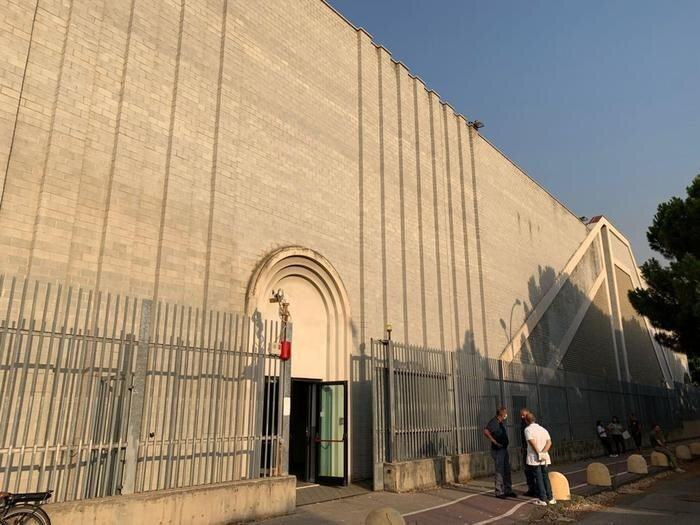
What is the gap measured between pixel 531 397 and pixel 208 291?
12.3 meters

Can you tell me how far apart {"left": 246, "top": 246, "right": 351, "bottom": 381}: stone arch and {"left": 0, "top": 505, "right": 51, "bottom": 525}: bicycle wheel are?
6775 millimetres

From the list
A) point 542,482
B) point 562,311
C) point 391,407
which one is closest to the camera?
point 542,482

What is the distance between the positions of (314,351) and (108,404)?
6.47 m

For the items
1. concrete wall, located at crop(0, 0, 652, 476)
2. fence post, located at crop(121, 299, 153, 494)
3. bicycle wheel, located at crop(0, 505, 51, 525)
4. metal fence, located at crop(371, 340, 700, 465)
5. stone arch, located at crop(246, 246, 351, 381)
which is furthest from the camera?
stone arch, located at crop(246, 246, 351, 381)

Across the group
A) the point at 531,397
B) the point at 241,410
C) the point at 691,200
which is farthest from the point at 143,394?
the point at 691,200

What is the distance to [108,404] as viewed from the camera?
772cm

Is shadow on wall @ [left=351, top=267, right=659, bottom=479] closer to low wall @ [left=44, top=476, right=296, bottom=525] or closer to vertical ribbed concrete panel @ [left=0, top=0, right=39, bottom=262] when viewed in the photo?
low wall @ [left=44, top=476, right=296, bottom=525]

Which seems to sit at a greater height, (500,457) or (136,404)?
(136,404)

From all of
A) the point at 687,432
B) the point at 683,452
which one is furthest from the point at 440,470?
the point at 687,432

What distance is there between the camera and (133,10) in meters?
10.8

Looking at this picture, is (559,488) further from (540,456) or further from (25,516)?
(25,516)

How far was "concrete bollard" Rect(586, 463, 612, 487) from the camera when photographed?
12524mm

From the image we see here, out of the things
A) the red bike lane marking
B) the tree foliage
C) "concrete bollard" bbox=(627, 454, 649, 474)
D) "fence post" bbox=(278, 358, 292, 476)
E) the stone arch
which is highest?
the tree foliage

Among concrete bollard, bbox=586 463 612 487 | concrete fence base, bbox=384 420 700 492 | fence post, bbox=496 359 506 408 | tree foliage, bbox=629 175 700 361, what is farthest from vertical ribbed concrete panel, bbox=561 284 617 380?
concrete bollard, bbox=586 463 612 487
